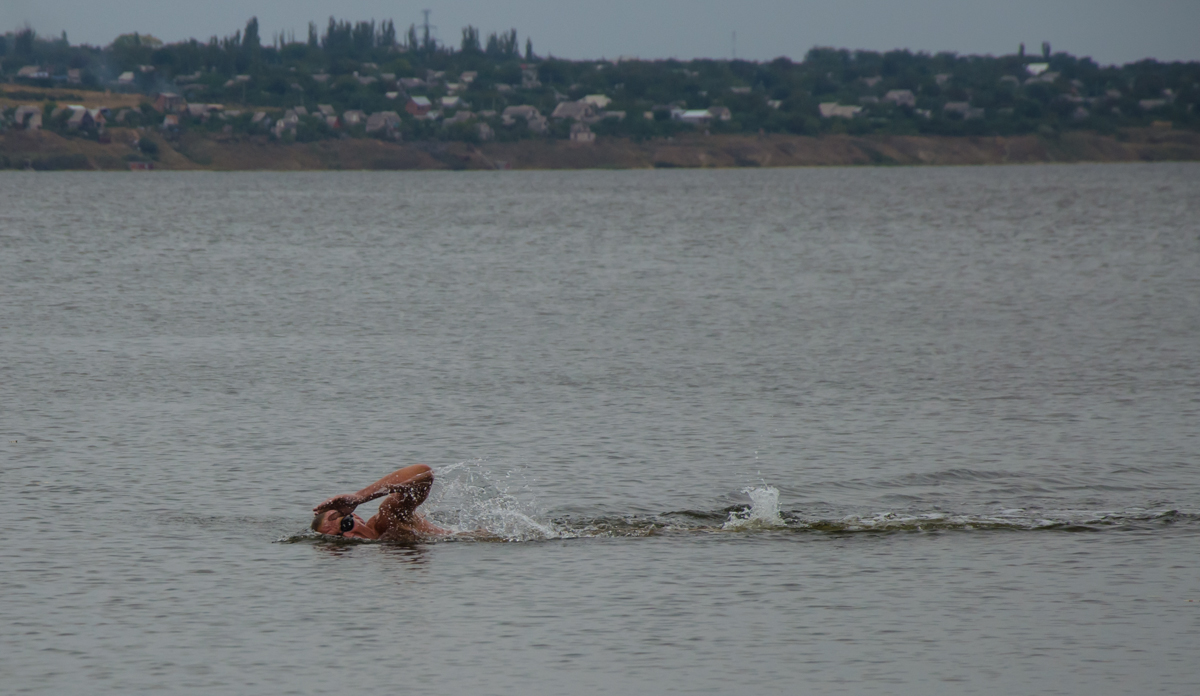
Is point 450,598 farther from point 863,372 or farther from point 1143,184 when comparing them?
point 1143,184

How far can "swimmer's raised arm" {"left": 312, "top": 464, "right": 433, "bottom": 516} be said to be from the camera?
1669 centimetres

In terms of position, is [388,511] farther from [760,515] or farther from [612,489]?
[760,515]

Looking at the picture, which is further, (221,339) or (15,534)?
(221,339)

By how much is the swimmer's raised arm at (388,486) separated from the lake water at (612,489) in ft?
2.33

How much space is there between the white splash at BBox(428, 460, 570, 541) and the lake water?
0.26ft

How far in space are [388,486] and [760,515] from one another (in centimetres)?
502

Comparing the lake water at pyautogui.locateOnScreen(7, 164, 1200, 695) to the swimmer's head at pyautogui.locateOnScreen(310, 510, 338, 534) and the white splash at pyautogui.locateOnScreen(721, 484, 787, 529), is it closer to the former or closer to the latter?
the white splash at pyautogui.locateOnScreen(721, 484, 787, 529)

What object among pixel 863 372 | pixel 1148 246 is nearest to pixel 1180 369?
pixel 863 372

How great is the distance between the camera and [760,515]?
61.7 feet

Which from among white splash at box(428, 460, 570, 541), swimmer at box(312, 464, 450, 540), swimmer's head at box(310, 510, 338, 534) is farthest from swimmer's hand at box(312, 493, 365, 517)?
white splash at box(428, 460, 570, 541)

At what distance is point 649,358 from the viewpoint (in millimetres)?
35531

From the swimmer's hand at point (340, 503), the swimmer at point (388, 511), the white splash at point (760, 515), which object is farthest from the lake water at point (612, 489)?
the swimmer's hand at point (340, 503)

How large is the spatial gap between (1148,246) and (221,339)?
56.8 m

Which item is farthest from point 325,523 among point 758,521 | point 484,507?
point 758,521
